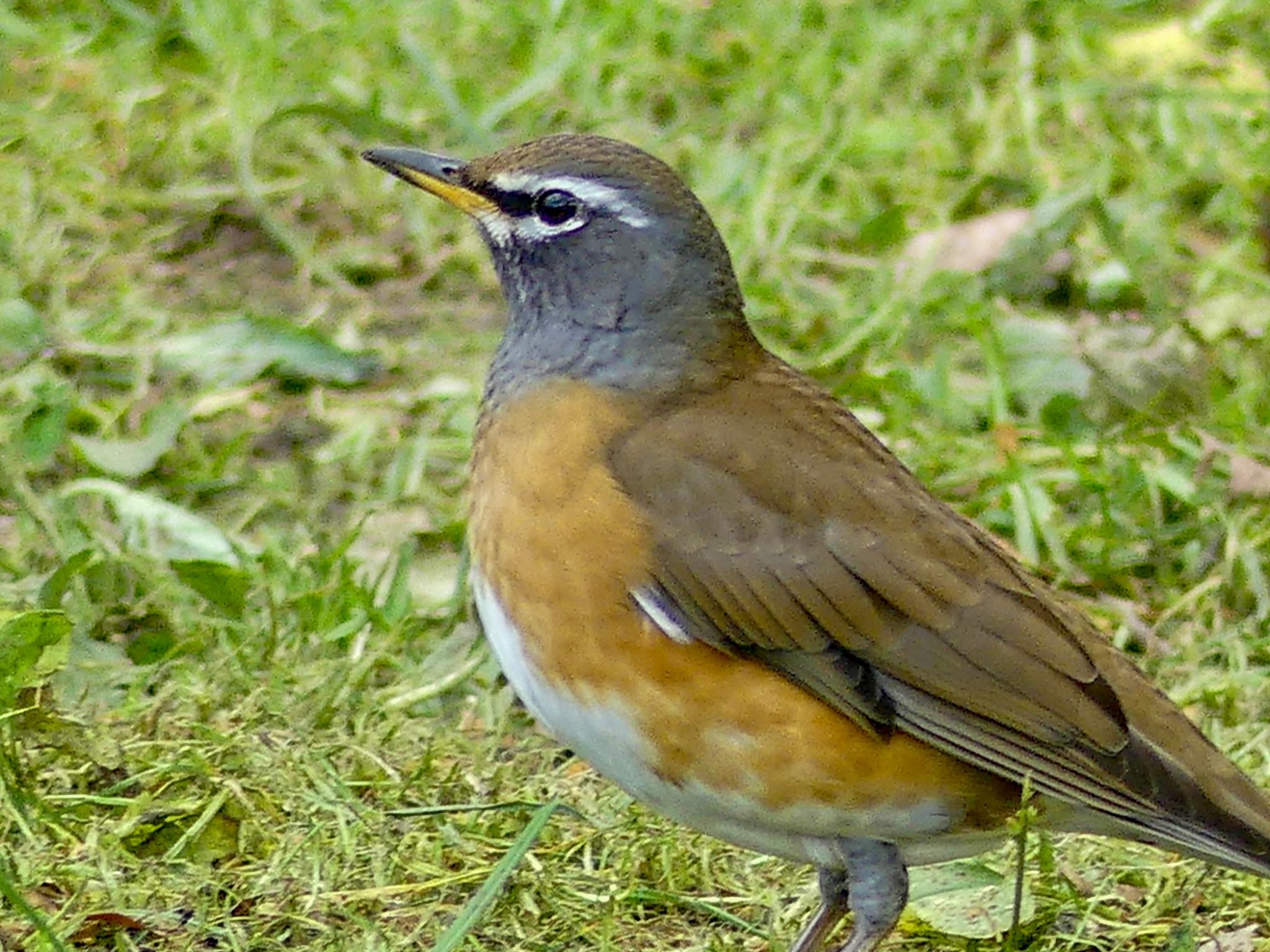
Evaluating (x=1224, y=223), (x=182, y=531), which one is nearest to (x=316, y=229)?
(x=182, y=531)

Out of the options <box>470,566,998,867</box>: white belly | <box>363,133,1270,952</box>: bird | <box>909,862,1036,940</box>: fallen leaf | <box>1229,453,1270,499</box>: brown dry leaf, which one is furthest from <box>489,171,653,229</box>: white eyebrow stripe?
<box>1229,453,1270,499</box>: brown dry leaf

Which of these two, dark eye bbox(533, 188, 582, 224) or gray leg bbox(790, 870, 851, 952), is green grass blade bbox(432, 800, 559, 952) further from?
dark eye bbox(533, 188, 582, 224)

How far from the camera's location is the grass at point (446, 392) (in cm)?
474

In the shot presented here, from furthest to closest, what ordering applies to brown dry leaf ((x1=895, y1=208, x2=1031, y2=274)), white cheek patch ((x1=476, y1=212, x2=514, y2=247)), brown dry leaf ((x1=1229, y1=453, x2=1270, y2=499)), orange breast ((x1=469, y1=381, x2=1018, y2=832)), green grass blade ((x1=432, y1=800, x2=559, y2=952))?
brown dry leaf ((x1=895, y1=208, x2=1031, y2=274)), brown dry leaf ((x1=1229, y1=453, x2=1270, y2=499)), white cheek patch ((x1=476, y1=212, x2=514, y2=247)), green grass blade ((x1=432, y1=800, x2=559, y2=952)), orange breast ((x1=469, y1=381, x2=1018, y2=832))

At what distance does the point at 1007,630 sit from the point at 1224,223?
455 centimetres

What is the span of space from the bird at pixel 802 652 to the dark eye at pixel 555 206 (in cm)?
39

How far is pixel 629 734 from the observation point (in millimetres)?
4129

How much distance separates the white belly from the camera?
163 inches

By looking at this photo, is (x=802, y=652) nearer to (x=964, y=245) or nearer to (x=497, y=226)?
(x=497, y=226)

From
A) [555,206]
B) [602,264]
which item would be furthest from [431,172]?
[602,264]

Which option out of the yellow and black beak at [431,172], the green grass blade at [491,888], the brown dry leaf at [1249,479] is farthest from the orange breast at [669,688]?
the brown dry leaf at [1249,479]

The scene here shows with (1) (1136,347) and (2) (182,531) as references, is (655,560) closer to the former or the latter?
(2) (182,531)

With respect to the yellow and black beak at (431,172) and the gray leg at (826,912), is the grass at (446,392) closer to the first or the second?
the gray leg at (826,912)

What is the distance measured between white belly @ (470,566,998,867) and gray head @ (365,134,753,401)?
0.64m
